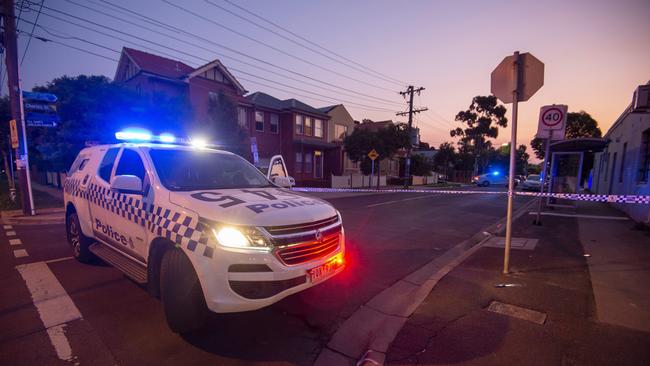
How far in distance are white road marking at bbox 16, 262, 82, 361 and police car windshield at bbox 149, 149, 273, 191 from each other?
70.1 inches

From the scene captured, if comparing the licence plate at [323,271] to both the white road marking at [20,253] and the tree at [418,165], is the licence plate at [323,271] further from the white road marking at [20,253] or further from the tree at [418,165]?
the tree at [418,165]

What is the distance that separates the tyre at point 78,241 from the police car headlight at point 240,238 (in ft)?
12.5

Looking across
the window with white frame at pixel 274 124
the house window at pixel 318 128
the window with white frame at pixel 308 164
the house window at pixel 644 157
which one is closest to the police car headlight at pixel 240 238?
the house window at pixel 644 157

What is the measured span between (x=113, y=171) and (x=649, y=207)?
12.2 m

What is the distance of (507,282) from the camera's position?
415cm

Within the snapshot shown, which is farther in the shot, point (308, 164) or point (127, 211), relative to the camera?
point (308, 164)

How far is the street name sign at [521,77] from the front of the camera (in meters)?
4.15

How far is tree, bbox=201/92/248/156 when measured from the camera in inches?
607

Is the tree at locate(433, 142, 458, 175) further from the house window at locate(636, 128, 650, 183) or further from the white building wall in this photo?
the house window at locate(636, 128, 650, 183)

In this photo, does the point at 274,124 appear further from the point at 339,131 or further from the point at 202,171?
the point at 202,171

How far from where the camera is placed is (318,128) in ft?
94.7

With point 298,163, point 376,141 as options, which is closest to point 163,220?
point 376,141

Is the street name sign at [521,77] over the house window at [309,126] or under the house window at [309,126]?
under

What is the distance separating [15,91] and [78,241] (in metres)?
8.27
